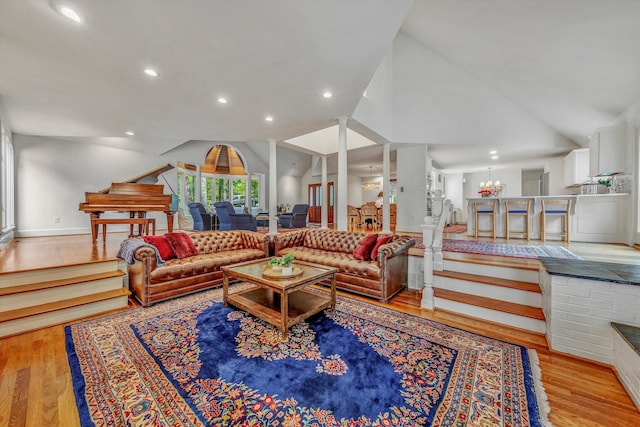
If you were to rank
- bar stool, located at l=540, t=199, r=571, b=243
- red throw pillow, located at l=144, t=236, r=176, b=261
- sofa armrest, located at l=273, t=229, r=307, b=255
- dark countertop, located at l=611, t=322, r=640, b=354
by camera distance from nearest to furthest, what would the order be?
dark countertop, located at l=611, t=322, r=640, b=354 → red throw pillow, located at l=144, t=236, r=176, b=261 → sofa armrest, located at l=273, t=229, r=307, b=255 → bar stool, located at l=540, t=199, r=571, b=243

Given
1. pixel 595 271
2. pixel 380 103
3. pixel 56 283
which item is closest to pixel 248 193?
pixel 380 103

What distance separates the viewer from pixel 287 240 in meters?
4.42

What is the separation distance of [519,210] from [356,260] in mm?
4291

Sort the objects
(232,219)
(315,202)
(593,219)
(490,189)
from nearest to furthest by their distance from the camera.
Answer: (593,219) → (232,219) → (490,189) → (315,202)

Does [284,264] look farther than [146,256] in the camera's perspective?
No

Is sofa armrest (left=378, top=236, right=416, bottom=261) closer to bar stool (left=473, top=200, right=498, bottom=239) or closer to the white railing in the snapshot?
the white railing

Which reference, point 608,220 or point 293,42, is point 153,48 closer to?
point 293,42

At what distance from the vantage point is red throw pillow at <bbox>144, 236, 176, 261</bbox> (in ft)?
11.0

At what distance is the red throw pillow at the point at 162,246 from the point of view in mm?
3342

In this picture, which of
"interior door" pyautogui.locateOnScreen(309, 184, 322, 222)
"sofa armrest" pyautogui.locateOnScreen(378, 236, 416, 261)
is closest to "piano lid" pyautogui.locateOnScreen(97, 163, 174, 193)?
"interior door" pyautogui.locateOnScreen(309, 184, 322, 222)

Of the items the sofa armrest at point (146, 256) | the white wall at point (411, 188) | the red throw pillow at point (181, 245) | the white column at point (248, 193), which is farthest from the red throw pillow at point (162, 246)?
the white column at point (248, 193)

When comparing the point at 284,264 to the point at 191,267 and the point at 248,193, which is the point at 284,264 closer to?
the point at 191,267

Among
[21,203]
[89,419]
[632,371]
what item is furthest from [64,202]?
[632,371]

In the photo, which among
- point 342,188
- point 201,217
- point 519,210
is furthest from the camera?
point 201,217
